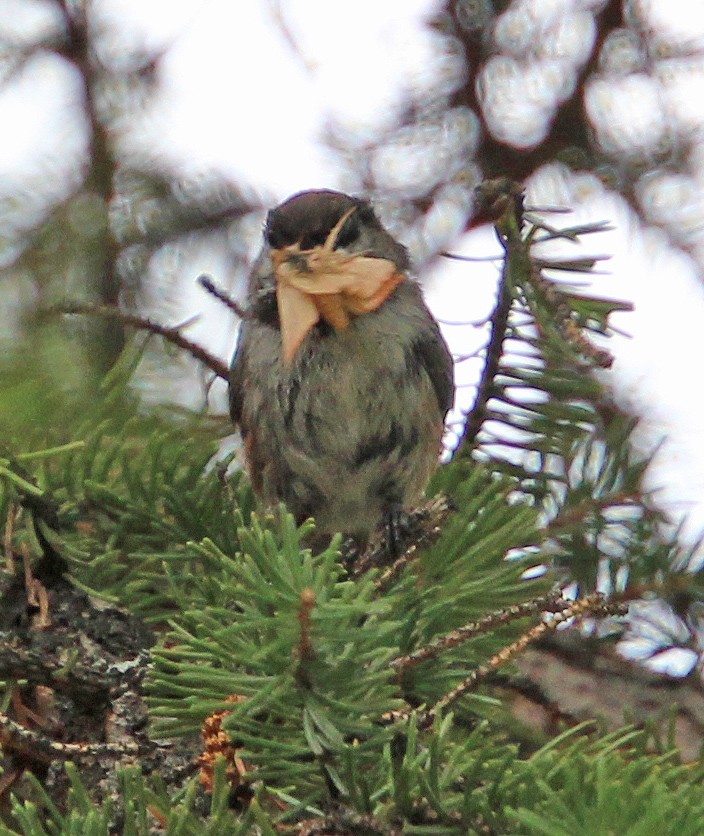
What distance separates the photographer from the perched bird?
184cm

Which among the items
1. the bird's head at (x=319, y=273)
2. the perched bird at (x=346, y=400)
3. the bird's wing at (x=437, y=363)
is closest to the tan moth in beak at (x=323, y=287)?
the bird's head at (x=319, y=273)

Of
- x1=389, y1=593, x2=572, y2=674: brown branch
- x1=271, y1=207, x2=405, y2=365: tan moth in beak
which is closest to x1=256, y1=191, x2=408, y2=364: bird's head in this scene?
x1=271, y1=207, x2=405, y2=365: tan moth in beak

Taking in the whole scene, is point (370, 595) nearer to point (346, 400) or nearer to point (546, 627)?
point (546, 627)

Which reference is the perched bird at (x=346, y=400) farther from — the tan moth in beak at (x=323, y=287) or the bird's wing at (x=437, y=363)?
the tan moth in beak at (x=323, y=287)

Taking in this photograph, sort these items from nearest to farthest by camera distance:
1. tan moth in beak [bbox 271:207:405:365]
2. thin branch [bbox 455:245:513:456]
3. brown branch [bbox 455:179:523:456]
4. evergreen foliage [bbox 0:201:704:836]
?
1. evergreen foliage [bbox 0:201:704:836]
2. brown branch [bbox 455:179:523:456]
3. tan moth in beak [bbox 271:207:405:365]
4. thin branch [bbox 455:245:513:456]

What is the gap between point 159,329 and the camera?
163cm

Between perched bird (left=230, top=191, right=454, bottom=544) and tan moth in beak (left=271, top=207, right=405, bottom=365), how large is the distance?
307 mm

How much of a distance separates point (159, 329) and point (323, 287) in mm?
329

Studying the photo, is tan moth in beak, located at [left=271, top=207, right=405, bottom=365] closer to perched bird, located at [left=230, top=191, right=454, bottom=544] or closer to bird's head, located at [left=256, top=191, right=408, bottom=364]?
bird's head, located at [left=256, top=191, right=408, bottom=364]

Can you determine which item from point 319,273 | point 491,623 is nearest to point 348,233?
point 319,273

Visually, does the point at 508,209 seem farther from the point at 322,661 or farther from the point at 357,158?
the point at 357,158

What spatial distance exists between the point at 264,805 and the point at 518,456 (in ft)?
2.40

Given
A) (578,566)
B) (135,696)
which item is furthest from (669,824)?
(578,566)

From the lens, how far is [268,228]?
1785 mm
